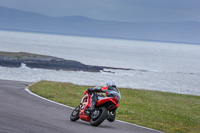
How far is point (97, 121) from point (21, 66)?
63.2m

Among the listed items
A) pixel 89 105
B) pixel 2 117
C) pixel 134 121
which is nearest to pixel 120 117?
pixel 134 121

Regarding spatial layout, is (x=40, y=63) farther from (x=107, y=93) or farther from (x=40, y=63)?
(x=107, y=93)

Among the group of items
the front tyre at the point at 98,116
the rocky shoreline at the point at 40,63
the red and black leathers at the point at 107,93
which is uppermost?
the rocky shoreline at the point at 40,63

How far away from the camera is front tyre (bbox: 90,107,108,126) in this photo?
467 inches

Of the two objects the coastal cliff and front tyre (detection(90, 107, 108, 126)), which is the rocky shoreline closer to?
the coastal cliff

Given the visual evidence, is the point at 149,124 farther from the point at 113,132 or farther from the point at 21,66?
the point at 21,66

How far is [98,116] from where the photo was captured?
472 inches

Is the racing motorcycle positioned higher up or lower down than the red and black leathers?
lower down

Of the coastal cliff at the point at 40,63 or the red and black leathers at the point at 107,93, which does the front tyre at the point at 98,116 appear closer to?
the red and black leathers at the point at 107,93

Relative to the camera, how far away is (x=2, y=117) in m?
11.5

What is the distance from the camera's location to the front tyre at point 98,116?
467 inches

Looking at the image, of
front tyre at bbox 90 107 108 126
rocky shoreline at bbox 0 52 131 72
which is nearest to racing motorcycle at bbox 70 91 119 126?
front tyre at bbox 90 107 108 126

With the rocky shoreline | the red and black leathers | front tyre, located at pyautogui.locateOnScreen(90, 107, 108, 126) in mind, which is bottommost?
front tyre, located at pyautogui.locateOnScreen(90, 107, 108, 126)

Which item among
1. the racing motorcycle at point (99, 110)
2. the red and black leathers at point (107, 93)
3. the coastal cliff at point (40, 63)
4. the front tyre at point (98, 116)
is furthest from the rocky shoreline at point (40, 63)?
the front tyre at point (98, 116)
